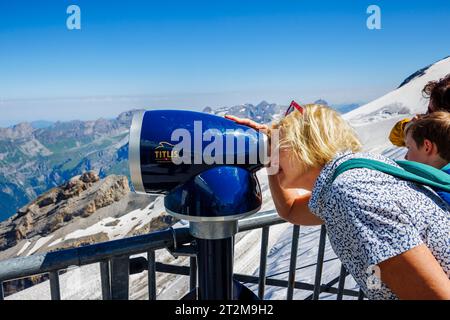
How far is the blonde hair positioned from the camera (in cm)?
149

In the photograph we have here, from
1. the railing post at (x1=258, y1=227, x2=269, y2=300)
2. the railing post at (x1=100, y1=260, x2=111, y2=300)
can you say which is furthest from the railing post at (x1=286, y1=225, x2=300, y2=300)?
the railing post at (x1=100, y1=260, x2=111, y2=300)

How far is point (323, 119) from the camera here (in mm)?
1514

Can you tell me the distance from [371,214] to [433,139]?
2.99ft

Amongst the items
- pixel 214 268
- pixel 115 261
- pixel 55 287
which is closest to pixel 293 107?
pixel 214 268

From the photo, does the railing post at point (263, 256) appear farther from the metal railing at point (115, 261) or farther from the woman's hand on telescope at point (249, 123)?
the woman's hand on telescope at point (249, 123)

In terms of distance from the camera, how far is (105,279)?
176cm

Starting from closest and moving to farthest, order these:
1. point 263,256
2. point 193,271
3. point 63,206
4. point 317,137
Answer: point 317,137, point 193,271, point 263,256, point 63,206

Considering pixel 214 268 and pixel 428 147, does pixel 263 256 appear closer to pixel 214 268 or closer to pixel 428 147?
pixel 214 268

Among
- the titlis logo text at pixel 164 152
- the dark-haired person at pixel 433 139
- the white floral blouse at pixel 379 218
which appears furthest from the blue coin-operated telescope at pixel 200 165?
the dark-haired person at pixel 433 139

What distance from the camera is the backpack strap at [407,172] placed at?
132 cm

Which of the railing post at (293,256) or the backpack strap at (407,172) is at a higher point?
the backpack strap at (407,172)

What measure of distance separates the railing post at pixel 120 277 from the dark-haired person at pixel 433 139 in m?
1.46
